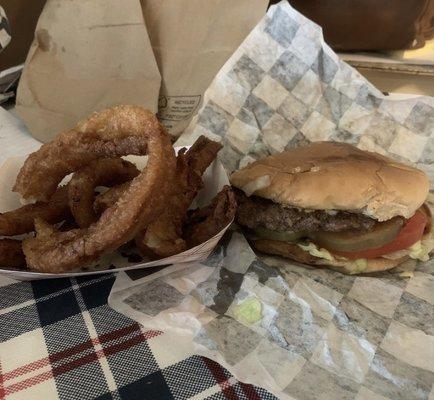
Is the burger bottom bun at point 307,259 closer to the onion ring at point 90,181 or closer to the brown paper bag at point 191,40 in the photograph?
the onion ring at point 90,181

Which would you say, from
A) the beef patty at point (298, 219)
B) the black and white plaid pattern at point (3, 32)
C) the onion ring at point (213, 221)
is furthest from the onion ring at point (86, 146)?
the black and white plaid pattern at point (3, 32)

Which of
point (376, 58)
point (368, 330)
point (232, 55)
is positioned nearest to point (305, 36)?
point (232, 55)

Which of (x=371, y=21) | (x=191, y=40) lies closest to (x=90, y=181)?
(x=191, y=40)

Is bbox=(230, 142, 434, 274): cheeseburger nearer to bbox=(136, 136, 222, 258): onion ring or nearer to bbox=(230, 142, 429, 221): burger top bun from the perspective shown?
bbox=(230, 142, 429, 221): burger top bun

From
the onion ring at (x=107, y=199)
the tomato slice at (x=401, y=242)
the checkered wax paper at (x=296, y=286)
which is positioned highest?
the onion ring at (x=107, y=199)

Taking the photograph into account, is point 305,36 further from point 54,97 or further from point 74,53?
point 54,97

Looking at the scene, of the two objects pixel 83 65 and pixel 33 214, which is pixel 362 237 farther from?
pixel 83 65
